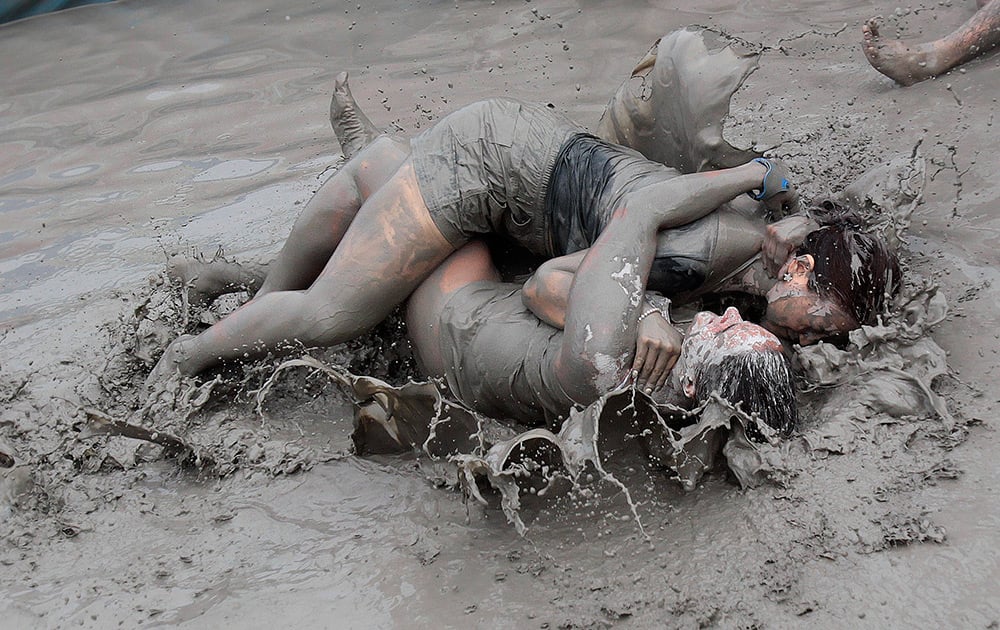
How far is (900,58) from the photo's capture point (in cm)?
492

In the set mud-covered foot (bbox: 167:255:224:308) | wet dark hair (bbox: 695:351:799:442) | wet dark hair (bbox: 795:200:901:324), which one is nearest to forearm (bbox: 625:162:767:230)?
wet dark hair (bbox: 795:200:901:324)

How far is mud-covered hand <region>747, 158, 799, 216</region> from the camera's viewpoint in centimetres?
329

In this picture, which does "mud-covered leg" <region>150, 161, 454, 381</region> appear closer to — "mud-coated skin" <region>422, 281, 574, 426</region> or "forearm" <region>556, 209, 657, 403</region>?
"mud-coated skin" <region>422, 281, 574, 426</region>

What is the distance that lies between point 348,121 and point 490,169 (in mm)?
1014

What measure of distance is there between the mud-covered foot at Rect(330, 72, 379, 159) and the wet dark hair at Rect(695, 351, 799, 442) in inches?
81.0

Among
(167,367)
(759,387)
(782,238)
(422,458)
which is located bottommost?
(422,458)

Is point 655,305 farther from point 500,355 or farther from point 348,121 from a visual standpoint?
point 348,121

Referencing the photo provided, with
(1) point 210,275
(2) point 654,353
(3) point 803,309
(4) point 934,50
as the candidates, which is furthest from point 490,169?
(4) point 934,50

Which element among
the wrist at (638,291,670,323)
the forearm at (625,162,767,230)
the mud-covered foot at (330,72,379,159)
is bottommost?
the wrist at (638,291,670,323)

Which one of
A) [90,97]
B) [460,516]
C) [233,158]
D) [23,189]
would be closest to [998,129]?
[460,516]

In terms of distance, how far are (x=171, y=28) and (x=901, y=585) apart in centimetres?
675

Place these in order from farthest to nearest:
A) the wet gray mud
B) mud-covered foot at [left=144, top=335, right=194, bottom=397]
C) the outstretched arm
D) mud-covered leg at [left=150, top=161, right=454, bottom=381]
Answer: mud-covered foot at [left=144, top=335, right=194, bottom=397] < mud-covered leg at [left=150, top=161, right=454, bottom=381] < the outstretched arm < the wet gray mud

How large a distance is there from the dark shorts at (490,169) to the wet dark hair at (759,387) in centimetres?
99

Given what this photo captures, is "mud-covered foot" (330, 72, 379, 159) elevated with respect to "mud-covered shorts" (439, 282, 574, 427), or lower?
elevated
